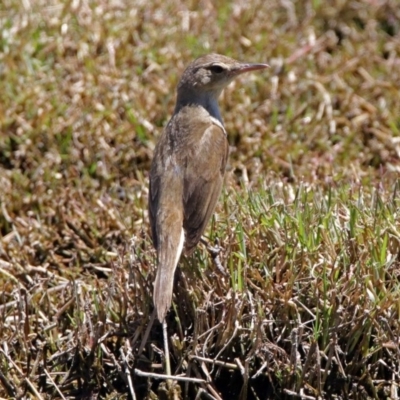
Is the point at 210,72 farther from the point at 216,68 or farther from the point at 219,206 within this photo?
the point at 219,206

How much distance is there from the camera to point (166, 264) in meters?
4.87

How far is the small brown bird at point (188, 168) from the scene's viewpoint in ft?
16.5

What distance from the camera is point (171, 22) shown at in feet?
27.3

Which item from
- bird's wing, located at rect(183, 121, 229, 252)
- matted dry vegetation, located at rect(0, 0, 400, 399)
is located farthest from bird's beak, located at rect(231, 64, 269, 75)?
matted dry vegetation, located at rect(0, 0, 400, 399)

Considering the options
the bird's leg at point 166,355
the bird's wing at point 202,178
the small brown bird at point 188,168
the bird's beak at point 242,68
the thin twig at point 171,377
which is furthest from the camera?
the bird's beak at point 242,68

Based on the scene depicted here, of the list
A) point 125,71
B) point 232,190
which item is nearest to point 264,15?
point 125,71

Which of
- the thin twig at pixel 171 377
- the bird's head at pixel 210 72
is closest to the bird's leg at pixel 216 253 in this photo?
the thin twig at pixel 171 377

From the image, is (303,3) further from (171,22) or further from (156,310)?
(156,310)

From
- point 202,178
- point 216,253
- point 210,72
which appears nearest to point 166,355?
point 216,253

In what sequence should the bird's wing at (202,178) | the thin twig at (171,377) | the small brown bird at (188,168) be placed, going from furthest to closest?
the bird's wing at (202,178) < the small brown bird at (188,168) < the thin twig at (171,377)

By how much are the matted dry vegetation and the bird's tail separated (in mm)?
202

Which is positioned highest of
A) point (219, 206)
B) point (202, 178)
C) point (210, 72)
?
point (210, 72)

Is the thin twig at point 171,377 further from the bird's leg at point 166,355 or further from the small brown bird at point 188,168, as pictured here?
the small brown bird at point 188,168

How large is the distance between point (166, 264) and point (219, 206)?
3.49ft
